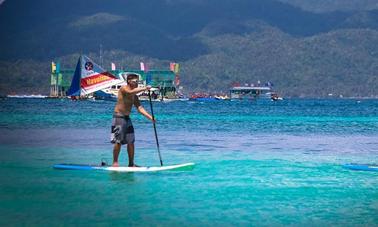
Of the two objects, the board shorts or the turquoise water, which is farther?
the board shorts

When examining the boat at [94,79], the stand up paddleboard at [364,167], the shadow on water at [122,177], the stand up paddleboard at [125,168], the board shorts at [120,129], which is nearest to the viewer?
the shadow on water at [122,177]

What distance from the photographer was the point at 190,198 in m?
13.6

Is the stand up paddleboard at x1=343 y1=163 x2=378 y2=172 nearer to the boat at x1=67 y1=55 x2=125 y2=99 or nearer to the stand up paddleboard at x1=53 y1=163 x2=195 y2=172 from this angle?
the stand up paddleboard at x1=53 y1=163 x2=195 y2=172

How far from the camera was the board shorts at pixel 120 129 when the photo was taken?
1606 cm

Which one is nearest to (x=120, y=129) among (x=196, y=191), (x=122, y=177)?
(x=122, y=177)

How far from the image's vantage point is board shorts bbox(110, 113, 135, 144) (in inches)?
632

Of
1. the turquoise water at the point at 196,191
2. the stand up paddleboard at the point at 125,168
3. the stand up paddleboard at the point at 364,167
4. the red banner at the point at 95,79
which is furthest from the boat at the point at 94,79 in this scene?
the stand up paddleboard at the point at 364,167

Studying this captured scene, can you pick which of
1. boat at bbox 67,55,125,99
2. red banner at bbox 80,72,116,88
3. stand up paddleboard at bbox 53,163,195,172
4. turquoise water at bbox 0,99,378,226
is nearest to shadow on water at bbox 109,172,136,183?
turquoise water at bbox 0,99,378,226

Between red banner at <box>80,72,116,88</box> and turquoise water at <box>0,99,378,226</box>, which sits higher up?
red banner at <box>80,72,116,88</box>

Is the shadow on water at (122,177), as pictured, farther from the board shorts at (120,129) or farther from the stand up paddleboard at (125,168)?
the board shorts at (120,129)

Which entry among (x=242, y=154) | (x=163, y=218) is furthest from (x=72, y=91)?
(x=163, y=218)

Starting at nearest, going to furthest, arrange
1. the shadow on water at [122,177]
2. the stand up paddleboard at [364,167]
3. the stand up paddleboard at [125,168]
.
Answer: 1. the shadow on water at [122,177]
2. the stand up paddleboard at [125,168]
3. the stand up paddleboard at [364,167]

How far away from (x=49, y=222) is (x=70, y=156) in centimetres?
1138

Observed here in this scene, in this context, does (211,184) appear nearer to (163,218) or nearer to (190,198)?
(190,198)
